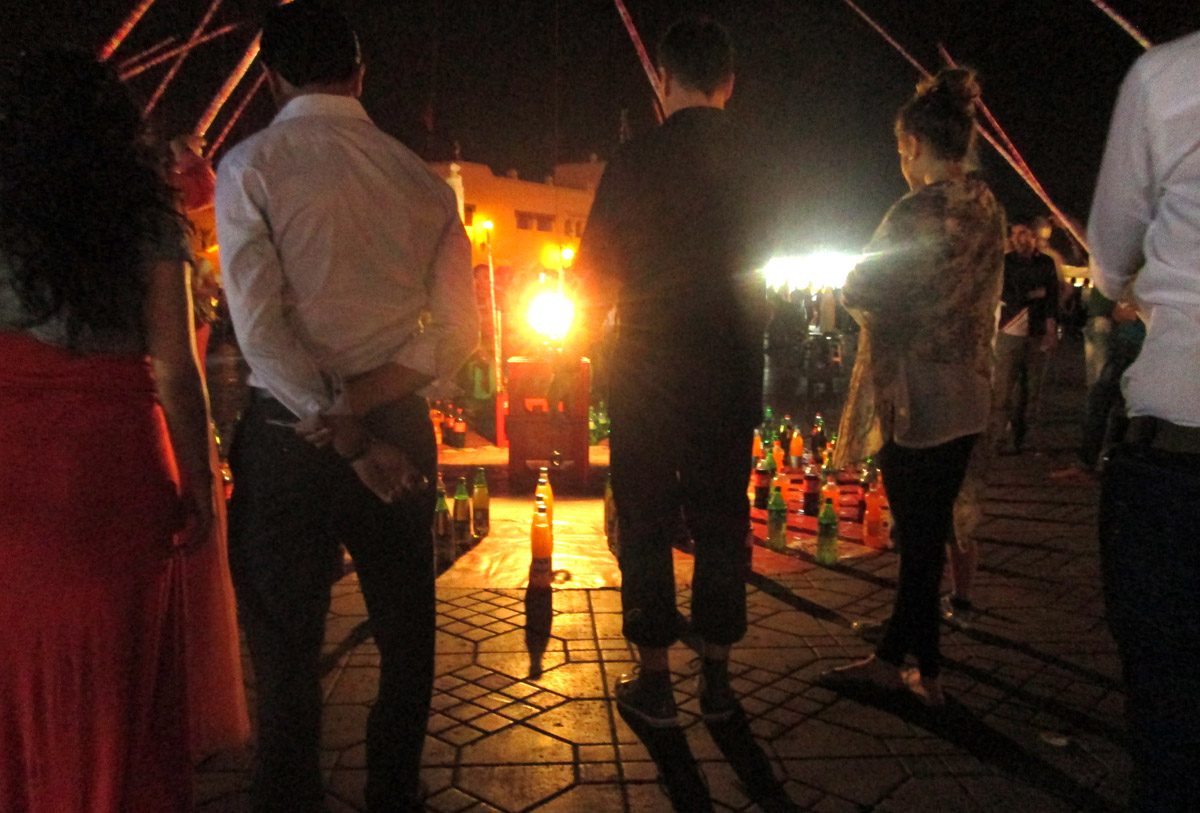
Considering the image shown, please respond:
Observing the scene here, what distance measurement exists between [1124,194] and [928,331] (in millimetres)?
1594

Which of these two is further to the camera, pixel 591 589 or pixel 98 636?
pixel 591 589

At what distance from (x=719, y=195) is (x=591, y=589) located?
255 centimetres

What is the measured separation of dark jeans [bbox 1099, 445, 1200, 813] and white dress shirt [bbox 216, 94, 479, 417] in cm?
147

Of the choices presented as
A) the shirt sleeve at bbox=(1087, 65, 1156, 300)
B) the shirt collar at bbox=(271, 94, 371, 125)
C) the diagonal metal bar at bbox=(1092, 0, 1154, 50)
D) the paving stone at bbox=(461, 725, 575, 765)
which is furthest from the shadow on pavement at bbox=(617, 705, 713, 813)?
the diagonal metal bar at bbox=(1092, 0, 1154, 50)

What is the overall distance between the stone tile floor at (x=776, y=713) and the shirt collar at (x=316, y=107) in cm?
196

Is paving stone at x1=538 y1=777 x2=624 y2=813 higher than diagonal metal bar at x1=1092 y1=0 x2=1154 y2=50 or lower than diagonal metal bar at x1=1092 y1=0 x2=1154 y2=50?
lower

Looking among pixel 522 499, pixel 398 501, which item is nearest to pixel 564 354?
pixel 398 501

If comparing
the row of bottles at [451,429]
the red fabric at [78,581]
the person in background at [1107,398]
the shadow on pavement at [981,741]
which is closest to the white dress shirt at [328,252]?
the red fabric at [78,581]

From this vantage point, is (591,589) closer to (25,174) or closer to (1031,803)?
(1031,803)

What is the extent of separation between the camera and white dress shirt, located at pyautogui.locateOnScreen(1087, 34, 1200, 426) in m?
1.46

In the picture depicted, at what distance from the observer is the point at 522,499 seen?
6.87m

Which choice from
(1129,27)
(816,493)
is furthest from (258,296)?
(816,493)

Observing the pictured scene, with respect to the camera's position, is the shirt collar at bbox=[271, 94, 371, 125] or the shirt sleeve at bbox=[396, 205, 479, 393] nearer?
the shirt collar at bbox=[271, 94, 371, 125]

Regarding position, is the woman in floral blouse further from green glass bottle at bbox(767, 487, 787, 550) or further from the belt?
green glass bottle at bbox(767, 487, 787, 550)
